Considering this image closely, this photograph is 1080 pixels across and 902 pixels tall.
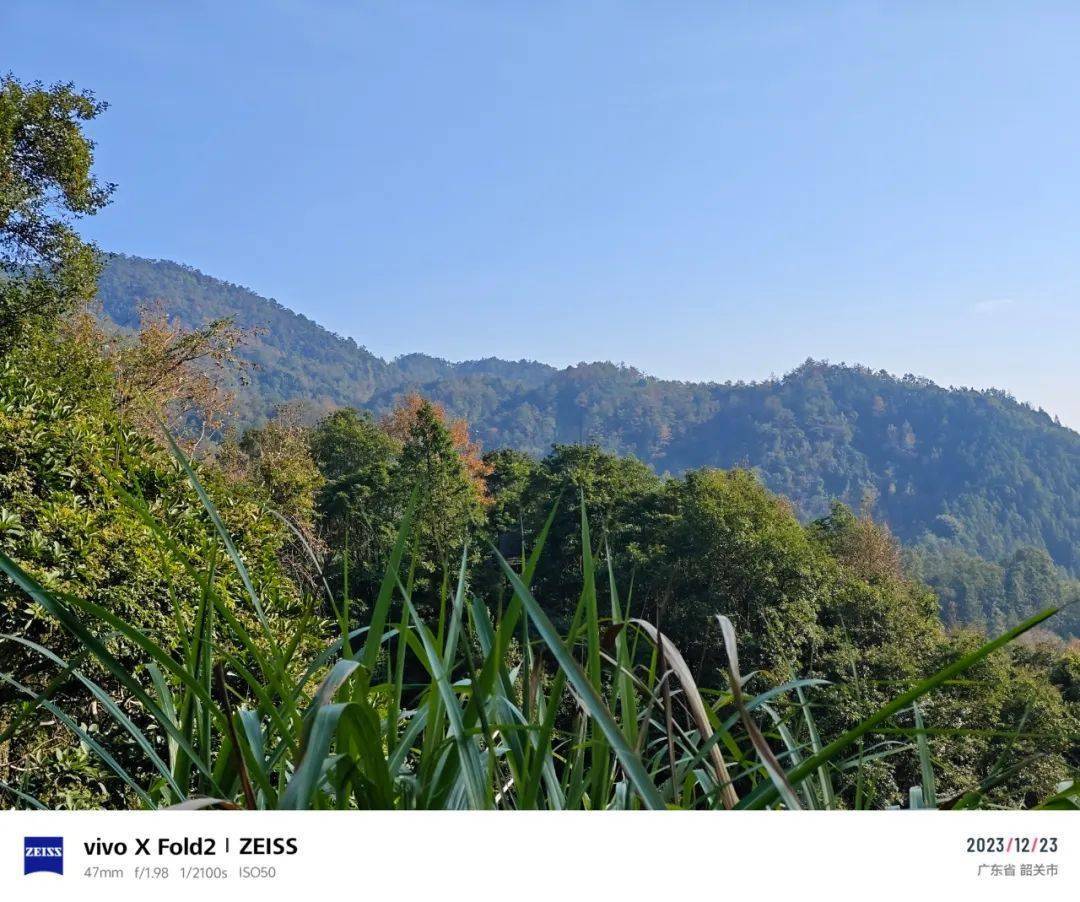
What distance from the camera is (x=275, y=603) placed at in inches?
127

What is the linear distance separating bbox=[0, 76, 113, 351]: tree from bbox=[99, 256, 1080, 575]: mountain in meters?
36.8

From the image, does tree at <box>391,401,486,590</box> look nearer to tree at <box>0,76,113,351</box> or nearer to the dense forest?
the dense forest

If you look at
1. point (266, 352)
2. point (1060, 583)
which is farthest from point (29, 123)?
point (266, 352)

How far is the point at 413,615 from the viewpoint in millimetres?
666

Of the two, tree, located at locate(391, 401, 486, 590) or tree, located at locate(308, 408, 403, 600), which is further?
tree, located at locate(391, 401, 486, 590)

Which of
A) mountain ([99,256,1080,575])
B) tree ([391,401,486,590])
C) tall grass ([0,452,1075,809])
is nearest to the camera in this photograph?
tall grass ([0,452,1075,809])

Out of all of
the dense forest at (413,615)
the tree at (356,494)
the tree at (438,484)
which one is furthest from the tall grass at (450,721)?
the tree at (438,484)

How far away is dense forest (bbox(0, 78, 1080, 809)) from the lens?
600mm

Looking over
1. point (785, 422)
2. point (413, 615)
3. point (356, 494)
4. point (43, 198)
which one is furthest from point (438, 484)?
point (785, 422)

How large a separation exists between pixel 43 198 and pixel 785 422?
206ft

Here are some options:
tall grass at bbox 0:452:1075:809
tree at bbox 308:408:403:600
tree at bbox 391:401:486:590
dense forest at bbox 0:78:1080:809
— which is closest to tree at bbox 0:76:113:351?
dense forest at bbox 0:78:1080:809

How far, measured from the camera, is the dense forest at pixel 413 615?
23.6 inches
